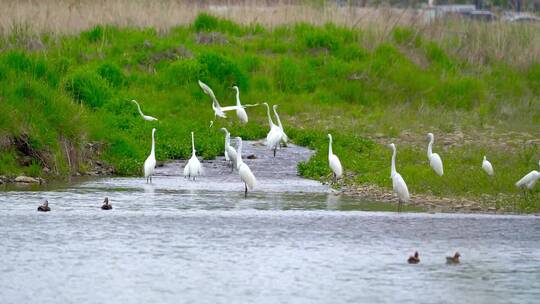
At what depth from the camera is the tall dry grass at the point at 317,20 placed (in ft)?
93.6

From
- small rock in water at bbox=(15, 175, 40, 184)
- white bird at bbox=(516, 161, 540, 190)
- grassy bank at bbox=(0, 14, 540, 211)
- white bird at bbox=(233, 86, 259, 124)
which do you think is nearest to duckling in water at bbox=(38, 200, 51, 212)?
small rock in water at bbox=(15, 175, 40, 184)

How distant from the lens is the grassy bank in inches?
736

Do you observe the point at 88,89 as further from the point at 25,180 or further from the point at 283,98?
the point at 283,98

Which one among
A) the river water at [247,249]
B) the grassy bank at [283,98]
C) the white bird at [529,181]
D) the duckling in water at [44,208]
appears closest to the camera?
the river water at [247,249]

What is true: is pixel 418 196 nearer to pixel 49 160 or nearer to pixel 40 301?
pixel 49 160

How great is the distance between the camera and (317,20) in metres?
30.1

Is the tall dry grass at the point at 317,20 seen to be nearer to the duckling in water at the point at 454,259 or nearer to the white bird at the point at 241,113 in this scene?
the white bird at the point at 241,113

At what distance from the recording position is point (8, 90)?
18938 millimetres

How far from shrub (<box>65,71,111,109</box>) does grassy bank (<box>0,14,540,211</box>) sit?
0.11ft

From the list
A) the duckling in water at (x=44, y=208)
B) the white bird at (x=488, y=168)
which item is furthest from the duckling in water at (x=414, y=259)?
the white bird at (x=488, y=168)

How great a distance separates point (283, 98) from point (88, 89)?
5269mm

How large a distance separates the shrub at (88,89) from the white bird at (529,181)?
903cm

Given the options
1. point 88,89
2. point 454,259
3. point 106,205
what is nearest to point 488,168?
point 454,259

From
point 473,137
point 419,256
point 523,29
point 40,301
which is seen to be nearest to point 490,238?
point 419,256
